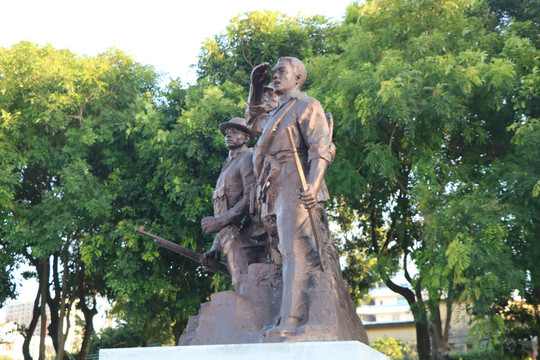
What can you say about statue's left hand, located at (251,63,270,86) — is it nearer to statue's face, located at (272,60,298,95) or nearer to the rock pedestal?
statue's face, located at (272,60,298,95)

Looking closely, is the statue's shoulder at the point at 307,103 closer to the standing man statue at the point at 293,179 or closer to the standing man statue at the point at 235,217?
the standing man statue at the point at 293,179

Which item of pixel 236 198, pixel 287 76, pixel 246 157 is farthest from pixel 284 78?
pixel 236 198

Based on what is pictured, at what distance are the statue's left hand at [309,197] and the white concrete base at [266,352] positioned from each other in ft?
3.33

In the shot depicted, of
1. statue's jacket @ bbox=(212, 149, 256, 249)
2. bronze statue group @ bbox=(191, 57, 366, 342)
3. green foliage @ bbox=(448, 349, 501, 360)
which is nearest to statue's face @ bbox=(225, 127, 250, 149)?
statue's jacket @ bbox=(212, 149, 256, 249)

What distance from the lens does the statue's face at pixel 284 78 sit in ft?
18.0

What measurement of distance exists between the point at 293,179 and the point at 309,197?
0.46m

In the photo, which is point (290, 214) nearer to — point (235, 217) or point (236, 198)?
point (235, 217)

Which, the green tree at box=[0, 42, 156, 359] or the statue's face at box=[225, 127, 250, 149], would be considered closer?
the statue's face at box=[225, 127, 250, 149]

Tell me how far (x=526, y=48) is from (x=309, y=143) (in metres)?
7.81

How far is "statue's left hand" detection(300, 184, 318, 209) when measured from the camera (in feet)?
15.4

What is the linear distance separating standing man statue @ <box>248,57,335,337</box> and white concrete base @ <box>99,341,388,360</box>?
30cm

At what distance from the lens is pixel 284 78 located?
18.0 feet

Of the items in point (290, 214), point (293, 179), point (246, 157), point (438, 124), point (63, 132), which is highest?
point (63, 132)

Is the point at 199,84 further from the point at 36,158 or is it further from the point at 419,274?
the point at 419,274
